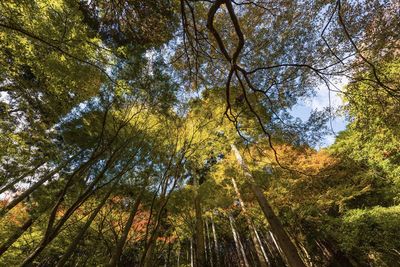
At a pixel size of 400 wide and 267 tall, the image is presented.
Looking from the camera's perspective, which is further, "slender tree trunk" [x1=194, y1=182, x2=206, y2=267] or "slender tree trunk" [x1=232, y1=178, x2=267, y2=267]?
"slender tree trunk" [x1=232, y1=178, x2=267, y2=267]

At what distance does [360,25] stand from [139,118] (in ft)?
17.3

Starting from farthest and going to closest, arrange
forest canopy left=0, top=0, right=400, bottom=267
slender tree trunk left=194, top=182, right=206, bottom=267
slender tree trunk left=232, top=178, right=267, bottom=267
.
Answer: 1. slender tree trunk left=232, top=178, right=267, bottom=267
2. slender tree trunk left=194, top=182, right=206, bottom=267
3. forest canopy left=0, top=0, right=400, bottom=267

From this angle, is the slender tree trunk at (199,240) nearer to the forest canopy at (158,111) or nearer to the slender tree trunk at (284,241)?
the forest canopy at (158,111)

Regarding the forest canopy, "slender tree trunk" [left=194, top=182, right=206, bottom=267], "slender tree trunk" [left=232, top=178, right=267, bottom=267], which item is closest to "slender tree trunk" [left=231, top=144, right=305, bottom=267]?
the forest canopy

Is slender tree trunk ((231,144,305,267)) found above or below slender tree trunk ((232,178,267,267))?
below

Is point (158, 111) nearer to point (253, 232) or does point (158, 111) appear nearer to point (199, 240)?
point (199, 240)

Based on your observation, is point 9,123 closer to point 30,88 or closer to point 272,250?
point 30,88

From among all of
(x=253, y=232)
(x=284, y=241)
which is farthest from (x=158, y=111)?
(x=253, y=232)

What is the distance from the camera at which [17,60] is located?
16.5ft

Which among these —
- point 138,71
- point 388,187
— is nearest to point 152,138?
point 138,71

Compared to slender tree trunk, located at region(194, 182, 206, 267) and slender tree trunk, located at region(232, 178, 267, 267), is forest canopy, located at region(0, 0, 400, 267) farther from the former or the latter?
slender tree trunk, located at region(232, 178, 267, 267)

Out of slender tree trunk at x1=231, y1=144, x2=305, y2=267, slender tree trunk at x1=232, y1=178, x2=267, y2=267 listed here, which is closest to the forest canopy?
slender tree trunk at x1=231, y1=144, x2=305, y2=267

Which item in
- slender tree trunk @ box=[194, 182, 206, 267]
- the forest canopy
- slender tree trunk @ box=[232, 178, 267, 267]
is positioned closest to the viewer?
the forest canopy

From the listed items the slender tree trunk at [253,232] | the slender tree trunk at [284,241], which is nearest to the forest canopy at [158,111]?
the slender tree trunk at [284,241]
